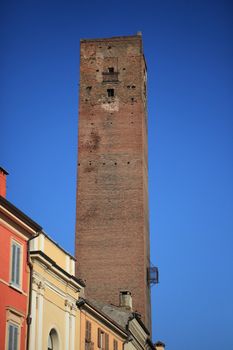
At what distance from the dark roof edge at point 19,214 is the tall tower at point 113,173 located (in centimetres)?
2613

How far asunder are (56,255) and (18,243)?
388 centimetres

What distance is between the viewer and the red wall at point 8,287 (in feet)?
69.9

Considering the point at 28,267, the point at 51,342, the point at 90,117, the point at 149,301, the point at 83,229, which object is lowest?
the point at 51,342

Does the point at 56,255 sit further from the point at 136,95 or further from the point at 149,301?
the point at 136,95

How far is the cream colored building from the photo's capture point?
78.3 ft

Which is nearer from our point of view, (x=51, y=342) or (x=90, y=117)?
(x=51, y=342)

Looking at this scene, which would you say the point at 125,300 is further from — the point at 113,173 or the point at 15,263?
the point at 15,263

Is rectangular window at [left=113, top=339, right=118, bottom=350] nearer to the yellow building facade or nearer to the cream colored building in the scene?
the yellow building facade

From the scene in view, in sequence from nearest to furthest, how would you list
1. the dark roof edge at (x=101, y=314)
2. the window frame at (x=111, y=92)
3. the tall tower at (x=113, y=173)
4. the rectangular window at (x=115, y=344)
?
the dark roof edge at (x=101, y=314)
the rectangular window at (x=115, y=344)
the tall tower at (x=113, y=173)
the window frame at (x=111, y=92)

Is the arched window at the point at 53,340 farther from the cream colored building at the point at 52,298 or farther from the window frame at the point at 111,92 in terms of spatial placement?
the window frame at the point at 111,92

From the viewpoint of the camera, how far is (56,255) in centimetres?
2672

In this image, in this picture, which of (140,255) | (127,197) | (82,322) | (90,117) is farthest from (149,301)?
(82,322)

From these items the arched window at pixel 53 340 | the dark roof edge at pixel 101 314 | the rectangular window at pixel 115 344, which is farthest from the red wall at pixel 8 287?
the rectangular window at pixel 115 344

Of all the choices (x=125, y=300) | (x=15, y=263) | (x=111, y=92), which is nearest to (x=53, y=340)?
(x=15, y=263)
